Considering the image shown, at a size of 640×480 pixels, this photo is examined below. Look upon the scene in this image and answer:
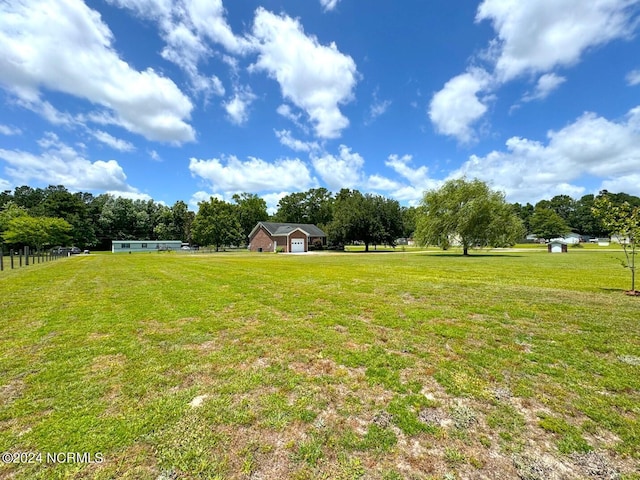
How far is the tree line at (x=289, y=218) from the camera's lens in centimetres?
2978

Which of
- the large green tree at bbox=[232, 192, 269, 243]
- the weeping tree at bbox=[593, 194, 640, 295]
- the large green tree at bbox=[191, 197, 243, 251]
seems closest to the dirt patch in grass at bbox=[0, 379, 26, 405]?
the weeping tree at bbox=[593, 194, 640, 295]

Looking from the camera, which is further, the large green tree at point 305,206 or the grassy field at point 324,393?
the large green tree at point 305,206

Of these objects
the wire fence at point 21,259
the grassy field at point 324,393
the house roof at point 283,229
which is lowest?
the grassy field at point 324,393

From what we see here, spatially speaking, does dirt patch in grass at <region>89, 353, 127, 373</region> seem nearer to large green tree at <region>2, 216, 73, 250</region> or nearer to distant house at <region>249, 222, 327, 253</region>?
distant house at <region>249, 222, 327, 253</region>

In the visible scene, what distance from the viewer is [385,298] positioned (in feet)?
26.3

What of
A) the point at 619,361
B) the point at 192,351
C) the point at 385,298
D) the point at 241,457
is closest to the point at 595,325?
the point at 619,361

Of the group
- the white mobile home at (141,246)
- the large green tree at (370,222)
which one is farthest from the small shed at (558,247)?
the white mobile home at (141,246)

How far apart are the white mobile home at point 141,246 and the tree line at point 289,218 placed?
5.22m

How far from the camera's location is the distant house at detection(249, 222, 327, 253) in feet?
145

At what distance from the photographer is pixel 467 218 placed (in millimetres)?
28703

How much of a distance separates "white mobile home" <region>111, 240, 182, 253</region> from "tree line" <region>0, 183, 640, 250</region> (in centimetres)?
522

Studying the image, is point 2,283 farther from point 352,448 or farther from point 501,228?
point 501,228

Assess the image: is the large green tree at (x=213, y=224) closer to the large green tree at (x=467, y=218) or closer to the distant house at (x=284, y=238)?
the distant house at (x=284, y=238)

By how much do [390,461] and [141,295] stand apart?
883 centimetres
